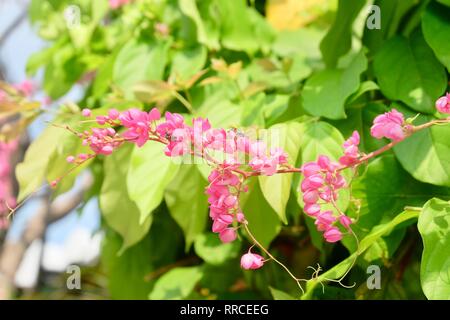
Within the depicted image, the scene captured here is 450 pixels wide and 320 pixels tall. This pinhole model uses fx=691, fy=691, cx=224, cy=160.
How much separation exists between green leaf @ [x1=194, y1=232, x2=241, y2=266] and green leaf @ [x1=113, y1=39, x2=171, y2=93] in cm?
25

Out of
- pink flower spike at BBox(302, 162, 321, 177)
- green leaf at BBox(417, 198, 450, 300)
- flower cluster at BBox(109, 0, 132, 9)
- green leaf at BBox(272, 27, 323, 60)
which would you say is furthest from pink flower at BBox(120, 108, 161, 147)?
flower cluster at BBox(109, 0, 132, 9)

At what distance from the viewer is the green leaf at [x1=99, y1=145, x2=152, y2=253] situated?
894mm

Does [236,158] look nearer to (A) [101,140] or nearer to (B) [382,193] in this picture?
(A) [101,140]

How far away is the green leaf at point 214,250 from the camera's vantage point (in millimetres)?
994

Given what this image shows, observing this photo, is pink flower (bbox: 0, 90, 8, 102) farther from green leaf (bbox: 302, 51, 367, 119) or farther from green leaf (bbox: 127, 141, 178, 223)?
green leaf (bbox: 302, 51, 367, 119)

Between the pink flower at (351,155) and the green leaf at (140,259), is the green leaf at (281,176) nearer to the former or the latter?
the pink flower at (351,155)

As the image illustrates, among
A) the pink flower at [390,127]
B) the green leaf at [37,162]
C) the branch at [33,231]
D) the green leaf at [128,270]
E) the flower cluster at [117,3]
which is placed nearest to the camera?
the pink flower at [390,127]

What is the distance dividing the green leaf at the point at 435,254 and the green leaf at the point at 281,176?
12 centimetres

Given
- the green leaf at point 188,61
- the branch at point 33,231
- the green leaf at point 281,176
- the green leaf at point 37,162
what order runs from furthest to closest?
the branch at point 33,231 → the green leaf at point 188,61 → the green leaf at point 37,162 → the green leaf at point 281,176

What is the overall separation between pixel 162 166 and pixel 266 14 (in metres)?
0.55

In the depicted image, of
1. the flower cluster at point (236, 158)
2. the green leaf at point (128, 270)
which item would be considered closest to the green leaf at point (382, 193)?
the flower cluster at point (236, 158)

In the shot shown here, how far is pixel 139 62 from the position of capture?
3.23ft

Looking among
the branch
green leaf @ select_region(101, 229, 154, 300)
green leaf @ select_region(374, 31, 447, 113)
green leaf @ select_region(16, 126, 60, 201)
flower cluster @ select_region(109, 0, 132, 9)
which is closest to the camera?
green leaf @ select_region(374, 31, 447, 113)
